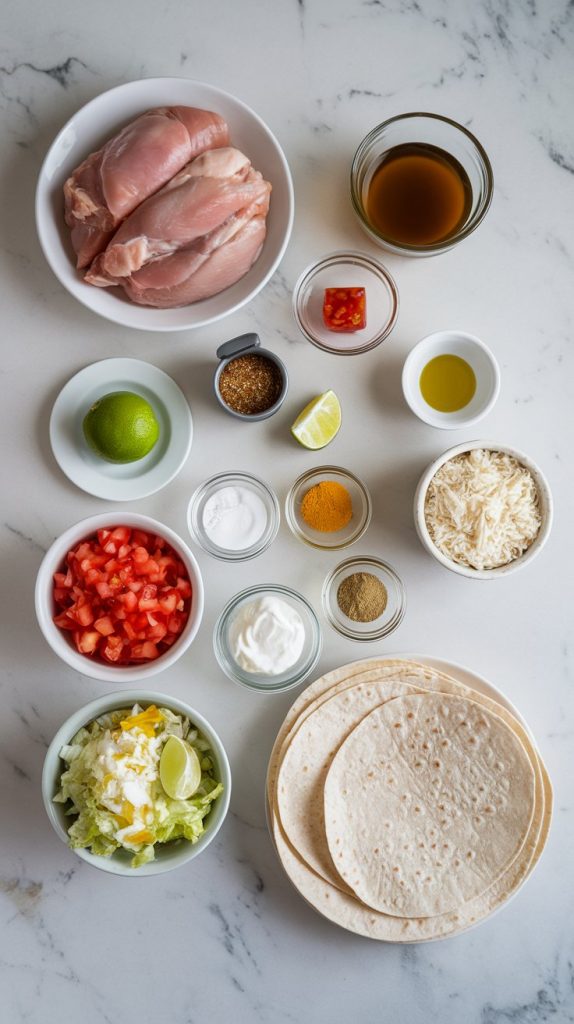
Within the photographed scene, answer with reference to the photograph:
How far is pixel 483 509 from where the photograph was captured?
8.09 ft

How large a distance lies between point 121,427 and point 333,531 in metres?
0.77

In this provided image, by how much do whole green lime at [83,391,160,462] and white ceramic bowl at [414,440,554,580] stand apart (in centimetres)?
86

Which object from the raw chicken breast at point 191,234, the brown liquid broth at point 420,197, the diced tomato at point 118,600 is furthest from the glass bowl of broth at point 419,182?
the diced tomato at point 118,600

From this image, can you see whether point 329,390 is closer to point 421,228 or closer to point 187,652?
point 421,228

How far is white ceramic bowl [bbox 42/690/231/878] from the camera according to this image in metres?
2.38

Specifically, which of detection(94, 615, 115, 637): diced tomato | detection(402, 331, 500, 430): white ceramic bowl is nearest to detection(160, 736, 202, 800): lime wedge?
detection(94, 615, 115, 637): diced tomato

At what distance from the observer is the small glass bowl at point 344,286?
2687 millimetres

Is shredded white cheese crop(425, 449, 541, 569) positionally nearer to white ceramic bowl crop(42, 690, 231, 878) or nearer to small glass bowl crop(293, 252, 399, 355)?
small glass bowl crop(293, 252, 399, 355)

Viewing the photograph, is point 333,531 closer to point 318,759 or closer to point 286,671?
point 286,671

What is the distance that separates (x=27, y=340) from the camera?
8.73 feet

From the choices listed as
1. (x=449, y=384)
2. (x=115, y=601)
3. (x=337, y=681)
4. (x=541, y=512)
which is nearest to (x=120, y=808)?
(x=115, y=601)

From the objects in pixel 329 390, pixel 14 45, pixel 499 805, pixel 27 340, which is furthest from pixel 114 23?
pixel 499 805

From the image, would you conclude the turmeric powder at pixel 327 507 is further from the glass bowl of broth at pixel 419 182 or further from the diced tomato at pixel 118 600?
the glass bowl of broth at pixel 419 182

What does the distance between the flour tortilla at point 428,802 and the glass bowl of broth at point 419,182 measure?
60.0 inches
